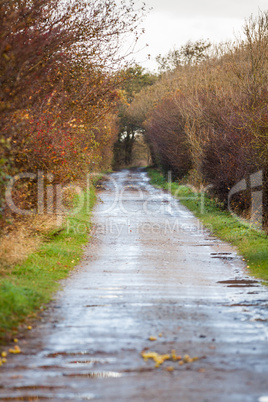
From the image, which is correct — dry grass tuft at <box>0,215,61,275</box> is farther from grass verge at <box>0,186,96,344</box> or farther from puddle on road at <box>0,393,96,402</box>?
puddle on road at <box>0,393,96,402</box>

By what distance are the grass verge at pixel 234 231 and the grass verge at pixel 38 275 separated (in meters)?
4.12

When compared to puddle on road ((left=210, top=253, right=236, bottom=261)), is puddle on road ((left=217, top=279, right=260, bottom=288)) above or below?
below

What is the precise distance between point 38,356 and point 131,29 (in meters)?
13.1

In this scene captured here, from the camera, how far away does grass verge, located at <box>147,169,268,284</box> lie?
40.1 feet

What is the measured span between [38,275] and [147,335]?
4.11 metres

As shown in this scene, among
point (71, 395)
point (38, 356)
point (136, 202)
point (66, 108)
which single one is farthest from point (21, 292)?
point (136, 202)

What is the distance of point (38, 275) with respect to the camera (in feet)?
33.1

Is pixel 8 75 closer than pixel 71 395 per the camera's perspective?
No

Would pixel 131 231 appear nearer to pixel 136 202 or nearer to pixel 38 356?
pixel 136 202

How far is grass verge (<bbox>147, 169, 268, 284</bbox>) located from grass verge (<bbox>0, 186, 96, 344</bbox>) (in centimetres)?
412

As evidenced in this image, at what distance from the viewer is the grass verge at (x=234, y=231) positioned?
12.2 meters

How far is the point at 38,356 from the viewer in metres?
5.75

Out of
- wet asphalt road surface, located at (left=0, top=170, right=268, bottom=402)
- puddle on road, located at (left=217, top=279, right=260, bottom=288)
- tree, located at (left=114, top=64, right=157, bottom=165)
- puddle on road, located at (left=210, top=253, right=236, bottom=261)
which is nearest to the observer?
wet asphalt road surface, located at (left=0, top=170, right=268, bottom=402)

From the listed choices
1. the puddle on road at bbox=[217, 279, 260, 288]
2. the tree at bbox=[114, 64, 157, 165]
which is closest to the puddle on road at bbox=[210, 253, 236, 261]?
the puddle on road at bbox=[217, 279, 260, 288]
